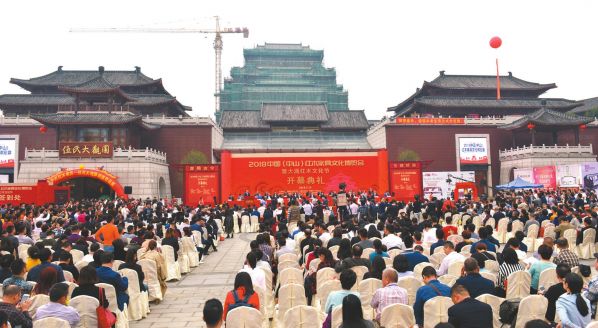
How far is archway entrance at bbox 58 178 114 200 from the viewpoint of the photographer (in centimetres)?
2858

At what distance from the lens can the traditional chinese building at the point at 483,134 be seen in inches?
1346

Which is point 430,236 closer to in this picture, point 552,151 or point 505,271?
point 505,271

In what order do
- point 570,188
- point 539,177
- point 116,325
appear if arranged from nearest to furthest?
point 116,325
point 570,188
point 539,177

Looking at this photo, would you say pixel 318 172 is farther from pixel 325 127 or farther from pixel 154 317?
pixel 154 317

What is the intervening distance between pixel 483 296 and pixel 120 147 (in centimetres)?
2953

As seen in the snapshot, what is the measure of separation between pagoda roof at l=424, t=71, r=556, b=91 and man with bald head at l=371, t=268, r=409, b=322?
3749 cm

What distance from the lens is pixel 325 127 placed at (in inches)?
1507

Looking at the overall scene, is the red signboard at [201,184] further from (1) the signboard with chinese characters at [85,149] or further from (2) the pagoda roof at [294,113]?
(2) the pagoda roof at [294,113]

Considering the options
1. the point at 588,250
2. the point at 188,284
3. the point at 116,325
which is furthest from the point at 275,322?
the point at 588,250

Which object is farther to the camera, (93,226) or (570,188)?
(570,188)

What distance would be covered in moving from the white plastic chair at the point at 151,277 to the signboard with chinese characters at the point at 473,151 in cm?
3347

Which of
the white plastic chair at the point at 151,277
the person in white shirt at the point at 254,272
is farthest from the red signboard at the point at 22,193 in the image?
the person in white shirt at the point at 254,272

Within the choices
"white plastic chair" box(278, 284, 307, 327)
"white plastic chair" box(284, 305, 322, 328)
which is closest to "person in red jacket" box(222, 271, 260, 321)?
"white plastic chair" box(284, 305, 322, 328)

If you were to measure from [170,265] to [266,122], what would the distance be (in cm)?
2988
